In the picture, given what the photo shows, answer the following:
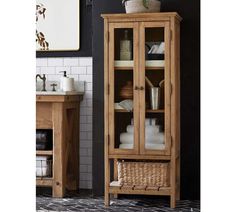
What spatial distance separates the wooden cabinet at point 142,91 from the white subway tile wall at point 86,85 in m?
0.83

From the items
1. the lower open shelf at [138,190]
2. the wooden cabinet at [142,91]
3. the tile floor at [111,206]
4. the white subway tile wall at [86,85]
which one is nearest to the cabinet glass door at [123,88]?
the wooden cabinet at [142,91]

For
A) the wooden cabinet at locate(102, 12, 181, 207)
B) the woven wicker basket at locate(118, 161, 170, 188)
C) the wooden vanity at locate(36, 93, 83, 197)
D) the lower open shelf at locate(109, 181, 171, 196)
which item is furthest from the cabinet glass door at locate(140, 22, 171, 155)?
the wooden vanity at locate(36, 93, 83, 197)

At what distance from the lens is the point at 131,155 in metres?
4.51


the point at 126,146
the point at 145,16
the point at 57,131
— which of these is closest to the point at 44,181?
the point at 57,131

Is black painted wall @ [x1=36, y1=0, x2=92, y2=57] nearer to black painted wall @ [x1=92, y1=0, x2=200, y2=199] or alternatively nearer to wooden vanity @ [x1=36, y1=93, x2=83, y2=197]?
wooden vanity @ [x1=36, y1=93, x2=83, y2=197]

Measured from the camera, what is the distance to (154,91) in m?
4.46

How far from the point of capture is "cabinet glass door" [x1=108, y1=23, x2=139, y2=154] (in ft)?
14.7

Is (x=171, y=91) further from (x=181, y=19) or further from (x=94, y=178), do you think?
(x=94, y=178)

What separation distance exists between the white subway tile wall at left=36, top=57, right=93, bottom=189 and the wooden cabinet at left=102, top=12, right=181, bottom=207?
0.83 m

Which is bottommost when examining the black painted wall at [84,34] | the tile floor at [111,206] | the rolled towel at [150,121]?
the tile floor at [111,206]

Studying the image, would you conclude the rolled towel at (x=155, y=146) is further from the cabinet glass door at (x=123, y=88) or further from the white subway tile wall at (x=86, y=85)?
the white subway tile wall at (x=86, y=85)

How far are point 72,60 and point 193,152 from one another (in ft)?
5.40

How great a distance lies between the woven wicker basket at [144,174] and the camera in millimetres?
4473
